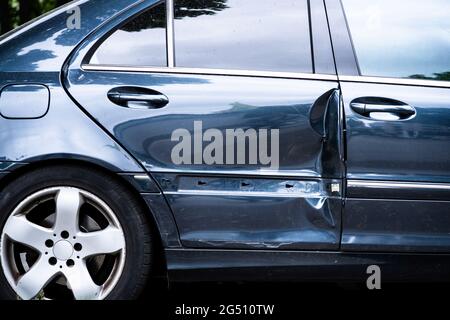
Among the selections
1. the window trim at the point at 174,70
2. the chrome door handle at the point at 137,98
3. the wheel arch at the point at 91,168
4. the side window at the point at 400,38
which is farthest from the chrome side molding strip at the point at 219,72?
the wheel arch at the point at 91,168

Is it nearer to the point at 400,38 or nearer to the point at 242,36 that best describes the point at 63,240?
the point at 242,36

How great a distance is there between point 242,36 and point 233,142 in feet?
1.63

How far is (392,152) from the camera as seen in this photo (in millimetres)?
3719

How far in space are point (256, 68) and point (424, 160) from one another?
2.79 ft

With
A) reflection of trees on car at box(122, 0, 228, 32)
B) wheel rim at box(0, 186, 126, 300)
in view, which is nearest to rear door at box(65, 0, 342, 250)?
reflection of trees on car at box(122, 0, 228, 32)

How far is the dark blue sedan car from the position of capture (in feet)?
12.1

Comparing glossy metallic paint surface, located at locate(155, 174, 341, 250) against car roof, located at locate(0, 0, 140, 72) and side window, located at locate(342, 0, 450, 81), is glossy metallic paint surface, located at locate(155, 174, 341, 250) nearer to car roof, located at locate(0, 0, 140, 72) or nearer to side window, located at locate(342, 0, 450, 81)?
side window, located at locate(342, 0, 450, 81)

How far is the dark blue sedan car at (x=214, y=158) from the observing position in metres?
3.69

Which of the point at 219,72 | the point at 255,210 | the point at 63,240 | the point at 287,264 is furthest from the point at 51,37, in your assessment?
the point at 287,264

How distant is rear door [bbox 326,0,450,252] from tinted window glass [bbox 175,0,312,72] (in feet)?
0.59

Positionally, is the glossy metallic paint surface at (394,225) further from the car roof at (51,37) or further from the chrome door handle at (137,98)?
the car roof at (51,37)
